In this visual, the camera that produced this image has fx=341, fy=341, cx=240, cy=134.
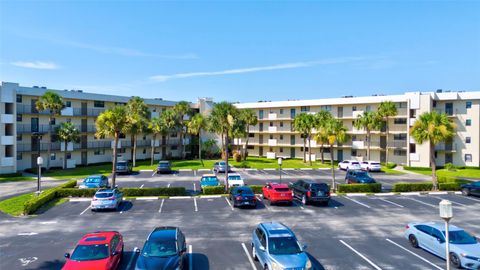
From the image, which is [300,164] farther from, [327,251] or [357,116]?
[327,251]

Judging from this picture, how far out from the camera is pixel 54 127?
Result: 5303 cm

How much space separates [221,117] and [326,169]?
28.9 meters

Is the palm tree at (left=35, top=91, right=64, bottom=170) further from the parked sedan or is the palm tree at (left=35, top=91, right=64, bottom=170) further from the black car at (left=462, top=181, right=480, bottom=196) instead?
the black car at (left=462, top=181, right=480, bottom=196)

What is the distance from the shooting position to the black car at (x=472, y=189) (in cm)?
3266

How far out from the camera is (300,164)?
6147 cm

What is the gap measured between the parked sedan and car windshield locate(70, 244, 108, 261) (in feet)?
50.7

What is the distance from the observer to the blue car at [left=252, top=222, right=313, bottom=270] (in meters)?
13.5

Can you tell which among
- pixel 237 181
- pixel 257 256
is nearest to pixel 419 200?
pixel 237 181

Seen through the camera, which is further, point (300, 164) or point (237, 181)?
point (300, 164)

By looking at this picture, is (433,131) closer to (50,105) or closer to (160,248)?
(160,248)

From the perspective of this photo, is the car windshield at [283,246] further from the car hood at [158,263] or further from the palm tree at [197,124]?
the palm tree at [197,124]

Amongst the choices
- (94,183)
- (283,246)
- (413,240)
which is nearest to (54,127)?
(94,183)

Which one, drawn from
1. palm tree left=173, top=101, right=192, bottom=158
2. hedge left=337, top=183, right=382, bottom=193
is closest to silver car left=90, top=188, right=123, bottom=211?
hedge left=337, top=183, right=382, bottom=193

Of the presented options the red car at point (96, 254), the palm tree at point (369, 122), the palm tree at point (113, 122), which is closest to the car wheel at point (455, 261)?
the red car at point (96, 254)
